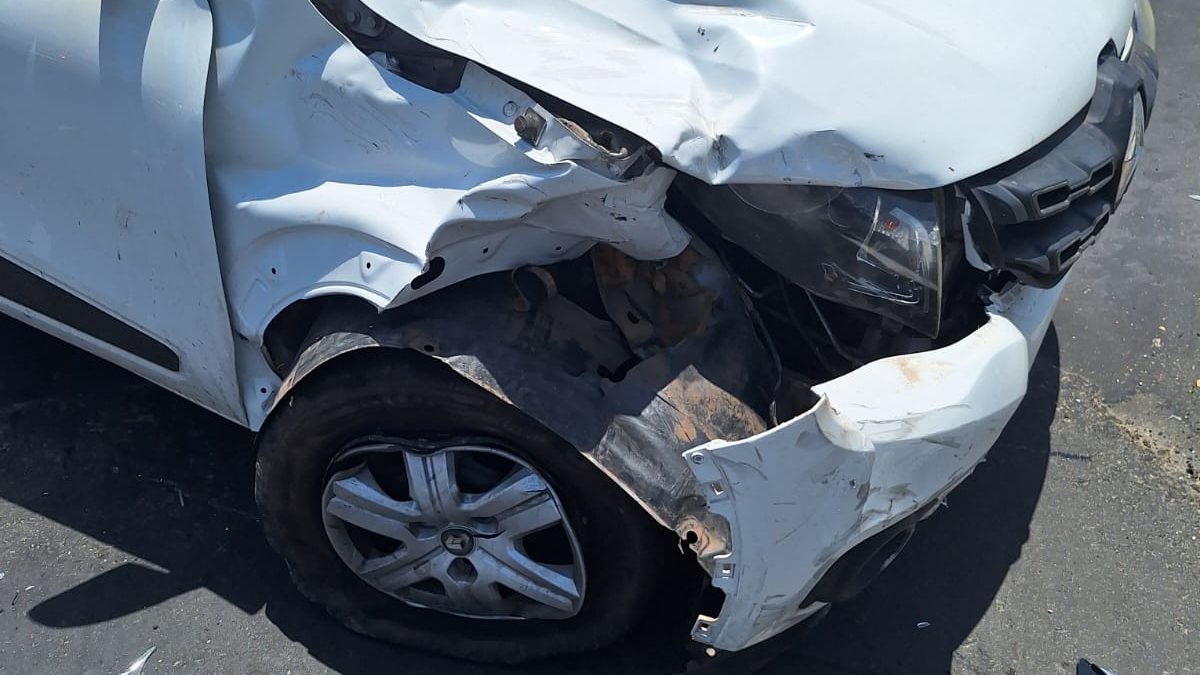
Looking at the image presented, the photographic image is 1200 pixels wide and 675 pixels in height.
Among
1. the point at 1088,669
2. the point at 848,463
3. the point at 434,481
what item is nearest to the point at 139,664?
the point at 434,481

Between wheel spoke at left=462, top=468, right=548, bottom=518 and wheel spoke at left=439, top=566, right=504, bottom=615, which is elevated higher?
wheel spoke at left=462, top=468, right=548, bottom=518

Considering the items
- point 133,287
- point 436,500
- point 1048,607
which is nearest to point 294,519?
point 436,500

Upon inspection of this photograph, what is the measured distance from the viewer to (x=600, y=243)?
2.30 m

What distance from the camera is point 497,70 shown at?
207 cm

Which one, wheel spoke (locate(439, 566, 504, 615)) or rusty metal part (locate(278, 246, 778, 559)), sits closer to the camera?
rusty metal part (locate(278, 246, 778, 559))

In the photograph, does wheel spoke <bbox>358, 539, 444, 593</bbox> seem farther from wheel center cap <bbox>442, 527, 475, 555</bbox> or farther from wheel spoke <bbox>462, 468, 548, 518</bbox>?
wheel spoke <bbox>462, 468, 548, 518</bbox>

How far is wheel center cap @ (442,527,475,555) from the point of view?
2.44 metres

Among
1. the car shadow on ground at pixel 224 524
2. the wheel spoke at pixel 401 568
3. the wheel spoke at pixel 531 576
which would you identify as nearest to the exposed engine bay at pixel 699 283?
the wheel spoke at pixel 531 576

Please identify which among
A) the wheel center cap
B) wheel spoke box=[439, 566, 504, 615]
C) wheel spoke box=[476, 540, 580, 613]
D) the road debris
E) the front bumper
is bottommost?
the road debris

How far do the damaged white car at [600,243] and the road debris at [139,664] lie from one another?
0.55 metres

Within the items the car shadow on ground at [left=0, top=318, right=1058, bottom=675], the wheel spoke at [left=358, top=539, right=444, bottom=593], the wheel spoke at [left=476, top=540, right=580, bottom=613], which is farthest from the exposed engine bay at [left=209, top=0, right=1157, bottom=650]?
the car shadow on ground at [left=0, top=318, right=1058, bottom=675]

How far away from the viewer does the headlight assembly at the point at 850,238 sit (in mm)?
2088

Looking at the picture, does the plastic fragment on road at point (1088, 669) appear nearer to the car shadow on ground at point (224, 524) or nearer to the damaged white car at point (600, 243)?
the car shadow on ground at point (224, 524)

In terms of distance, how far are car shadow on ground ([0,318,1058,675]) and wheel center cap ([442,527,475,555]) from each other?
404mm
